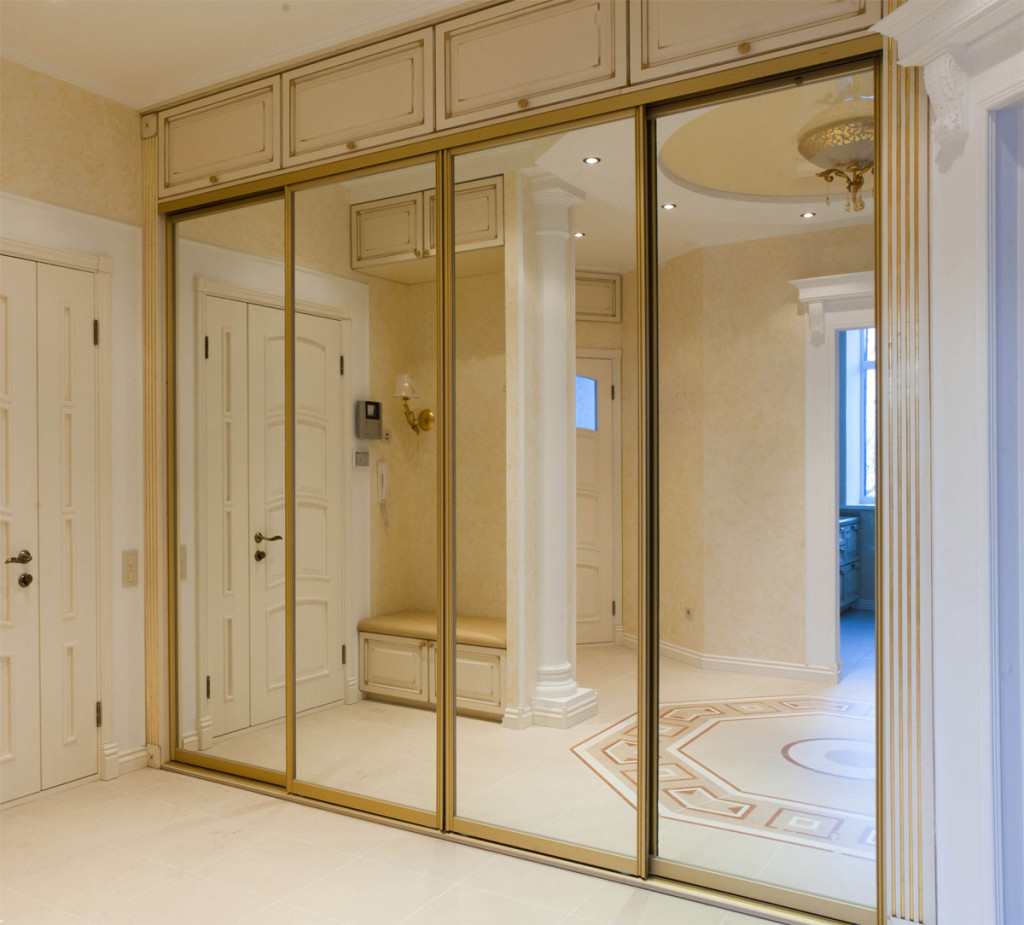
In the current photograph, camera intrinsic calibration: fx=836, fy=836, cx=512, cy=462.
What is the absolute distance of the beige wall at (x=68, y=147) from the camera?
3328mm

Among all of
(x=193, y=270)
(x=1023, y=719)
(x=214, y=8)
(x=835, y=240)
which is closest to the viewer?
(x=1023, y=719)

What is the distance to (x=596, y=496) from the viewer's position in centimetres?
279

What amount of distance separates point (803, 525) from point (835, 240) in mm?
829

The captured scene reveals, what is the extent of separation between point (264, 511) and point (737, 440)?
200 centimetres

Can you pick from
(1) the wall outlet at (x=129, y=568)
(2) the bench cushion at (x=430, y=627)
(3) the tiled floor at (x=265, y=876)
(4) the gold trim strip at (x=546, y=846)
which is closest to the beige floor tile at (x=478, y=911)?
(3) the tiled floor at (x=265, y=876)

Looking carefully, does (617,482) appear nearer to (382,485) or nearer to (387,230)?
(382,485)

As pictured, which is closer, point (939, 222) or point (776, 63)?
point (939, 222)

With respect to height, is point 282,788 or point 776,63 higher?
point 776,63

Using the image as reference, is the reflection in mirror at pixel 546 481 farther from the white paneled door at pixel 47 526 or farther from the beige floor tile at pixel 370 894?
the white paneled door at pixel 47 526

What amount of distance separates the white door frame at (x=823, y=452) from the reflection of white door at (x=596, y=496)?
621mm

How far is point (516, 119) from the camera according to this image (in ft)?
9.39

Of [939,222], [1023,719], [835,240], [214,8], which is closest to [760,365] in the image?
[835,240]

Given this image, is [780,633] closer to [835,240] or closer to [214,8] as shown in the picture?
[835,240]

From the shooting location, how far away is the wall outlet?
3.69 m
